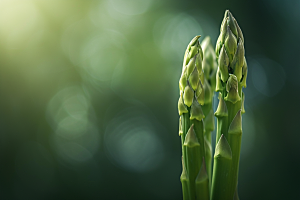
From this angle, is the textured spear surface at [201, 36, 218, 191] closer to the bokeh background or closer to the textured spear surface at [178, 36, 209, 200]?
the textured spear surface at [178, 36, 209, 200]

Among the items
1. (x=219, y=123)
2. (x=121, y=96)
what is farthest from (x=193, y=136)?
(x=121, y=96)

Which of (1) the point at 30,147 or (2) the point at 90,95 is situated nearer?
(1) the point at 30,147

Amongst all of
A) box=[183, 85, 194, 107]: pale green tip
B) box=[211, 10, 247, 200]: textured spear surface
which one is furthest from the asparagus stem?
box=[183, 85, 194, 107]: pale green tip

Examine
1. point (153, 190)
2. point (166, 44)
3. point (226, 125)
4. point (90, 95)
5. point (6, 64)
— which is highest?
point (166, 44)

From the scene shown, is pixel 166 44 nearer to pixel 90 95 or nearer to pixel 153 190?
pixel 90 95

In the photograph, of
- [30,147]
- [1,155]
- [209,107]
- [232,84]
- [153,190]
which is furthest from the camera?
[153,190]

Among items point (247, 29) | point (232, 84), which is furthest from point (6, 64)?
point (247, 29)

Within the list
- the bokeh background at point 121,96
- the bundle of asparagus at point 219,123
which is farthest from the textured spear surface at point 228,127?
the bokeh background at point 121,96

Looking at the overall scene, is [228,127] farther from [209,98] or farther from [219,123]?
[209,98]
